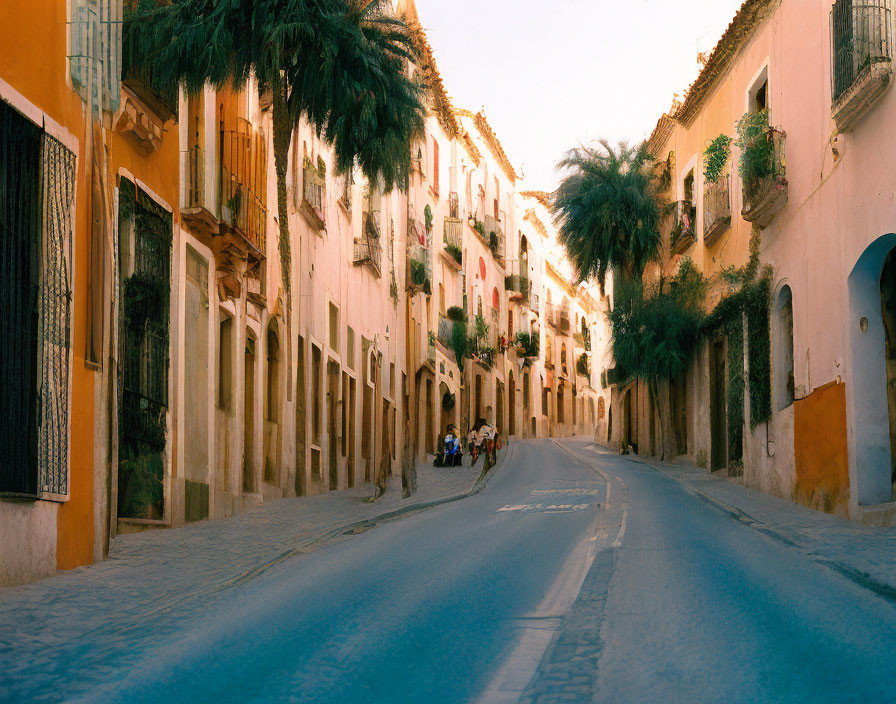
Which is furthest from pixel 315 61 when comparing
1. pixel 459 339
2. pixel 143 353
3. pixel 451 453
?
pixel 459 339

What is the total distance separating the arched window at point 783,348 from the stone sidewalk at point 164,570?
25.5 feet

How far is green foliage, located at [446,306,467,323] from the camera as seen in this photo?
156ft

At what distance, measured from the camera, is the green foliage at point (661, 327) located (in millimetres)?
31172

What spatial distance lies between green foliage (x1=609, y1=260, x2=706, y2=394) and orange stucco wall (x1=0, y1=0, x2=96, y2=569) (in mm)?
21904

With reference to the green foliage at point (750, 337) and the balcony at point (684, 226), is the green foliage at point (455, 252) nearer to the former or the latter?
the balcony at point (684, 226)

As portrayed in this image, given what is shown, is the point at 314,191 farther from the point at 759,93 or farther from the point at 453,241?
the point at 453,241

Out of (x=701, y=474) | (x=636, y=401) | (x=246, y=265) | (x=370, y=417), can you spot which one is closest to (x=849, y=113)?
(x=246, y=265)

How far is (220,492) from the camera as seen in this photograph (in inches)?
719

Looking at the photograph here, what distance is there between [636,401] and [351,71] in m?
27.9

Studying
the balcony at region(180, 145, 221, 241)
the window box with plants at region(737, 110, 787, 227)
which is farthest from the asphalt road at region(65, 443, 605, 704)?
the window box with plants at region(737, 110, 787, 227)

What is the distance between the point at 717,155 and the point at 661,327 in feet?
23.2

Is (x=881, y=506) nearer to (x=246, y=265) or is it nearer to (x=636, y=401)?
(x=246, y=265)

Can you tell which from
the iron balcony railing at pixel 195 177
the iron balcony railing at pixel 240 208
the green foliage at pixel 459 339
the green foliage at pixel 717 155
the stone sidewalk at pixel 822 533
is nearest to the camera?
the stone sidewalk at pixel 822 533

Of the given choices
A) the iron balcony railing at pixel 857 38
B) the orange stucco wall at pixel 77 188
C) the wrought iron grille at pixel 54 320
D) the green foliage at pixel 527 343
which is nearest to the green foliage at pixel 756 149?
the iron balcony railing at pixel 857 38
